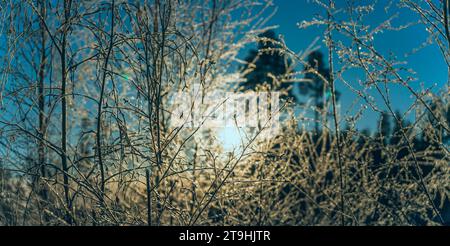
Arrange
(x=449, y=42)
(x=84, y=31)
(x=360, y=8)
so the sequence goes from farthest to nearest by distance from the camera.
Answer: (x=84, y=31) < (x=360, y=8) < (x=449, y=42)

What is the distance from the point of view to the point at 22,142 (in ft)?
11.2

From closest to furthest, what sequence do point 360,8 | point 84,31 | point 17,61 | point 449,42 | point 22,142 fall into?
point 449,42 < point 360,8 < point 22,142 < point 17,61 < point 84,31
